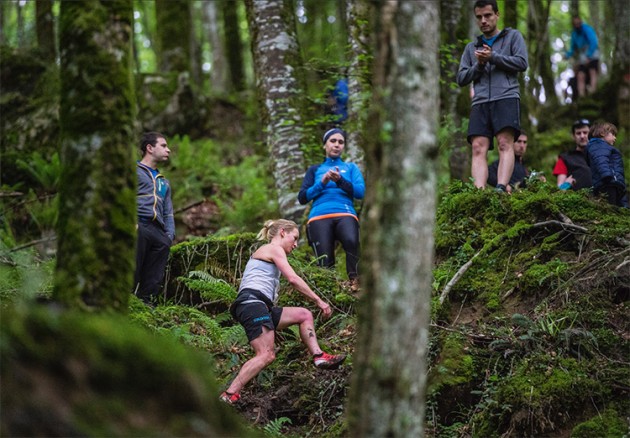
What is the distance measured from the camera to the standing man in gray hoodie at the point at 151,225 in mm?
8852

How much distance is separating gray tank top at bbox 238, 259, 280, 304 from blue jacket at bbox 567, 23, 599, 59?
13.1m

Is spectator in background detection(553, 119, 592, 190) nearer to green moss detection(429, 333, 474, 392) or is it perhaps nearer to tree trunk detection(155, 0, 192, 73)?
green moss detection(429, 333, 474, 392)

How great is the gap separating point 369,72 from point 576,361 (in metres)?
6.19

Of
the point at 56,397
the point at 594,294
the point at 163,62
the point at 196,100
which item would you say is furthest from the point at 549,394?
the point at 163,62

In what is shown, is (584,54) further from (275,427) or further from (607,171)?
(275,427)

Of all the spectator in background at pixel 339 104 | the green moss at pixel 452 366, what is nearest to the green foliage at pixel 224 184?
the spectator in background at pixel 339 104

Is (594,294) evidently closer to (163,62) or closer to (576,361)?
(576,361)

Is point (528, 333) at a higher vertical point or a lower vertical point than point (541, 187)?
lower

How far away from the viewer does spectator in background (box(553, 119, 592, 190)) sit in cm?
1052

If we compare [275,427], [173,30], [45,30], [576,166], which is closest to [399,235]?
[275,427]

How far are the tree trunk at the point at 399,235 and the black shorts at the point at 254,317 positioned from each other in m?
3.54

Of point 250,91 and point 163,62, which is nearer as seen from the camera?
point 163,62

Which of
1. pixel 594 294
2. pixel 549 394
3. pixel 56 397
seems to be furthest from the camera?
pixel 594 294

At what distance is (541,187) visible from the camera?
885 centimetres
